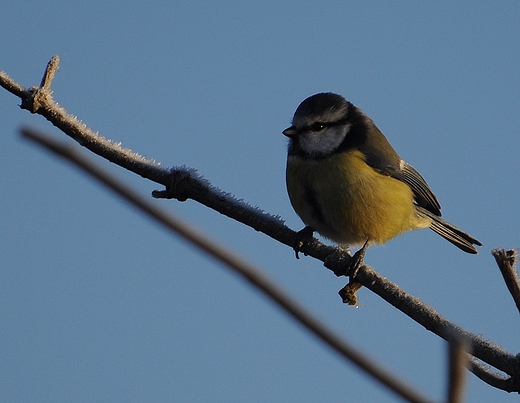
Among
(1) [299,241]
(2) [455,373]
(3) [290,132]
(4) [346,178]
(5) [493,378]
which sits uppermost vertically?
(3) [290,132]

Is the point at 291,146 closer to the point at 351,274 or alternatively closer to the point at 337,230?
the point at 337,230

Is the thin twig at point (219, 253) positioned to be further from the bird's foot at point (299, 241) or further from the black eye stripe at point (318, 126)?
the black eye stripe at point (318, 126)

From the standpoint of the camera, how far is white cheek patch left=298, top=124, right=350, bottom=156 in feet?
13.8

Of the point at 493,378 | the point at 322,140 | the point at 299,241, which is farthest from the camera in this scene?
the point at 322,140

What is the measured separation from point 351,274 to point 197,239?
8.11 ft

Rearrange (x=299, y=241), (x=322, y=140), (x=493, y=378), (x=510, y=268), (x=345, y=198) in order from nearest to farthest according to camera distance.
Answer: (x=510, y=268), (x=493, y=378), (x=299, y=241), (x=345, y=198), (x=322, y=140)

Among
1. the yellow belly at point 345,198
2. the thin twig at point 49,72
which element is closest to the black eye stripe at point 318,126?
the yellow belly at point 345,198

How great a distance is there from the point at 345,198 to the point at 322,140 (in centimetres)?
46

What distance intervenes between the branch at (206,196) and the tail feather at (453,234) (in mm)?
2290

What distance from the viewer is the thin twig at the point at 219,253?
1.18 feet

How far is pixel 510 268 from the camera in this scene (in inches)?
74.1

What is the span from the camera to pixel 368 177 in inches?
162

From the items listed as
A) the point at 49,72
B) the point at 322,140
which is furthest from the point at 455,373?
the point at 322,140

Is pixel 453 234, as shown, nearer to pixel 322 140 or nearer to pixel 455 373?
pixel 322 140
